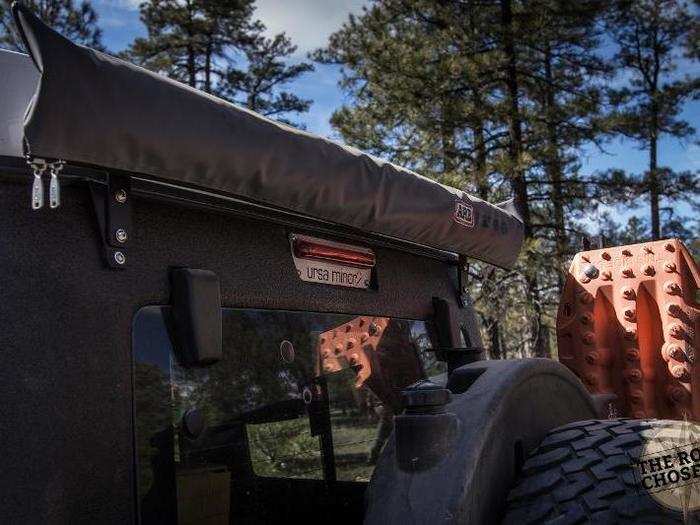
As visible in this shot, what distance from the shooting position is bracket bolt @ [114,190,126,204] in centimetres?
175

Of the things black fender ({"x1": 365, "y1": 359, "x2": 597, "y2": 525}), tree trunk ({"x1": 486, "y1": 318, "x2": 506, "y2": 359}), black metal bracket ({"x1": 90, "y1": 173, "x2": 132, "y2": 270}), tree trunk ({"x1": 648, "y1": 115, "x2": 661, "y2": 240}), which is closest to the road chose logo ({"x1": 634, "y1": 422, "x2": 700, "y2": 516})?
black fender ({"x1": 365, "y1": 359, "x2": 597, "y2": 525})

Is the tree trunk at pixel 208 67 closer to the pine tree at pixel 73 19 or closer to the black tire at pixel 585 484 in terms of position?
the pine tree at pixel 73 19

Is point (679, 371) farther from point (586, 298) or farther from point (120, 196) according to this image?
point (120, 196)

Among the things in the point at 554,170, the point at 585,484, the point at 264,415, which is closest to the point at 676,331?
the point at 585,484

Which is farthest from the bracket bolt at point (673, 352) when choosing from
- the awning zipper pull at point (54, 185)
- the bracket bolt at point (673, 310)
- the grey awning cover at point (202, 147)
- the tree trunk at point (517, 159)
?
the tree trunk at point (517, 159)

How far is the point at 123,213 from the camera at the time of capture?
69.3 inches

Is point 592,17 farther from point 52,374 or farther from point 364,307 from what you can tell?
point 52,374

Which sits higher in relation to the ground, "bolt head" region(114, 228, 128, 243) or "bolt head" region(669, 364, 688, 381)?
"bolt head" region(114, 228, 128, 243)

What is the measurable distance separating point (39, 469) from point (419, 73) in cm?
1439

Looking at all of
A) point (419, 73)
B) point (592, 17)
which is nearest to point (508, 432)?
point (419, 73)

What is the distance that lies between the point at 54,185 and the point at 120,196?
9.4 inches

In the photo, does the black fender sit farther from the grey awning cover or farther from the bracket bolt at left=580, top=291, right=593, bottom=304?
the bracket bolt at left=580, top=291, right=593, bottom=304

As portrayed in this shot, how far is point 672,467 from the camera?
188cm

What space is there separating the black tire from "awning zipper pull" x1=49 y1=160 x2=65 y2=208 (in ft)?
4.03
